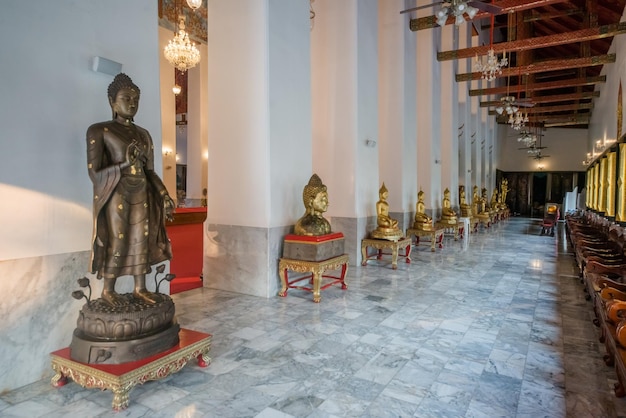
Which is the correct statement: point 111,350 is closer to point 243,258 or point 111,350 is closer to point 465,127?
point 243,258

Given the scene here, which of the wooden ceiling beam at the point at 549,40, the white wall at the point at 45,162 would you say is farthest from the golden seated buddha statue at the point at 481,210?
the white wall at the point at 45,162

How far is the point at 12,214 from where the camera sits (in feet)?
8.55

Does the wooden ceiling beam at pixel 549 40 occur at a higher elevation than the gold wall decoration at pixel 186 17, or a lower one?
lower

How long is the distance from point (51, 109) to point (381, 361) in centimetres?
311

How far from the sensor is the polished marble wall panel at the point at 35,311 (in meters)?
2.56

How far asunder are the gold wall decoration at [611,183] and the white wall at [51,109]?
8.55 m

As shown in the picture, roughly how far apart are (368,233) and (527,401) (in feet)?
16.3

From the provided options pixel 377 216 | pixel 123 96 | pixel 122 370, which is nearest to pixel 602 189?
pixel 377 216

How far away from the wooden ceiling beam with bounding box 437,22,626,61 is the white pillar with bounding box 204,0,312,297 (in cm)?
638

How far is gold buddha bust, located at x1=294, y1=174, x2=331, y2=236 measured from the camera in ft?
16.1

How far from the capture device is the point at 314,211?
196 inches

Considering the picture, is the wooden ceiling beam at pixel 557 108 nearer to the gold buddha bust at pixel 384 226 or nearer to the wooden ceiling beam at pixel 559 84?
the wooden ceiling beam at pixel 559 84

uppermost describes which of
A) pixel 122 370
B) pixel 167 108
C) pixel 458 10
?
pixel 458 10

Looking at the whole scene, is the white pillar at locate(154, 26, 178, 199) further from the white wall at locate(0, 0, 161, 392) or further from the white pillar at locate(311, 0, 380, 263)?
the white wall at locate(0, 0, 161, 392)
